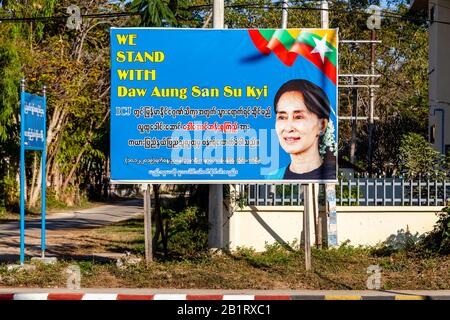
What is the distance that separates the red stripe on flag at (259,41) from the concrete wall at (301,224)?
12.0ft

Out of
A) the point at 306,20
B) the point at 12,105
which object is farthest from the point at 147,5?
the point at 306,20

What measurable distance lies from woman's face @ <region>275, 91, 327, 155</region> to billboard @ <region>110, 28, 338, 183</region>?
0.7 inches

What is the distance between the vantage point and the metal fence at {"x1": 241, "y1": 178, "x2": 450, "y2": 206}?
18078mm

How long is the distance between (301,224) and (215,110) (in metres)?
3.60

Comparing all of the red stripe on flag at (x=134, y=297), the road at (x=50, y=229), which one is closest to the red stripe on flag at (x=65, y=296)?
the red stripe on flag at (x=134, y=297)

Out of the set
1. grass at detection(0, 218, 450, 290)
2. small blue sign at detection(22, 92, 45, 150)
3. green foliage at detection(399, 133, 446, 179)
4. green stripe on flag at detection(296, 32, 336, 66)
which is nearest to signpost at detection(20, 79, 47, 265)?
small blue sign at detection(22, 92, 45, 150)

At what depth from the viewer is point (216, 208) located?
1695cm

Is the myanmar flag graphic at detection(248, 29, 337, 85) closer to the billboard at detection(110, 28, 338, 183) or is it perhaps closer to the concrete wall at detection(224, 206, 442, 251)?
the billboard at detection(110, 28, 338, 183)

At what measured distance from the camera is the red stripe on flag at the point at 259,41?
15.8 m

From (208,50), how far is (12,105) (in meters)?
18.6

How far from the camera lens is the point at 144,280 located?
14.8 metres

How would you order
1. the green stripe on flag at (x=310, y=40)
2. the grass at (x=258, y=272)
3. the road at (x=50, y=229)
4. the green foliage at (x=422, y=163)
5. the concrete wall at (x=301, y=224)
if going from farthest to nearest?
1. the road at (x=50, y=229)
2. the green foliage at (x=422, y=163)
3. the concrete wall at (x=301, y=224)
4. the green stripe on flag at (x=310, y=40)
5. the grass at (x=258, y=272)

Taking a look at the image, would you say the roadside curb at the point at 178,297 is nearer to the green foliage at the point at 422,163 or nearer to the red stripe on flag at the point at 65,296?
the red stripe on flag at the point at 65,296

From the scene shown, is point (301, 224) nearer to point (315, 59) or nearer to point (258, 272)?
point (258, 272)
